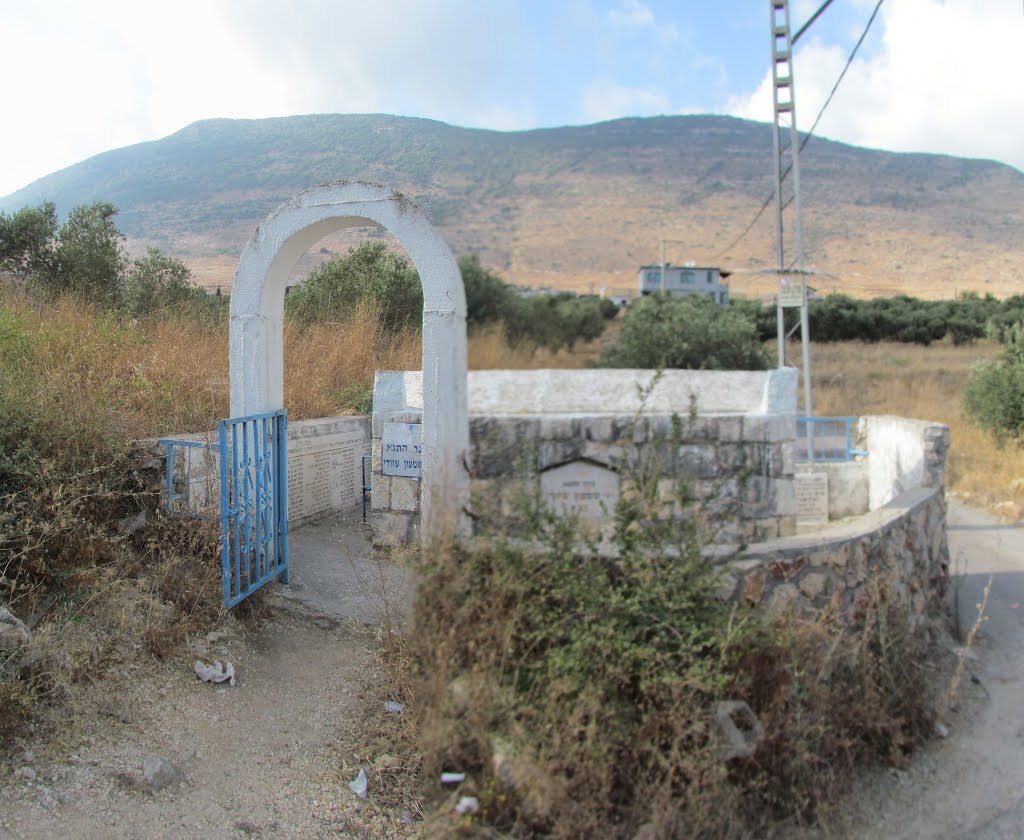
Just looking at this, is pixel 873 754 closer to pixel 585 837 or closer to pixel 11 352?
pixel 585 837

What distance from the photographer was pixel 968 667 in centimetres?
425

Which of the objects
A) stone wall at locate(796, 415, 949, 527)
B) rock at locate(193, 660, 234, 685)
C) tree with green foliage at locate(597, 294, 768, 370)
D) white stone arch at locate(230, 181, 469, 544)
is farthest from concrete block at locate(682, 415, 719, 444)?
tree with green foliage at locate(597, 294, 768, 370)

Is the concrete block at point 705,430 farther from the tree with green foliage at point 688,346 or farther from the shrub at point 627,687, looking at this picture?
the tree with green foliage at point 688,346

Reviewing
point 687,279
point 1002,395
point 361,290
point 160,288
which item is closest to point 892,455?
point 1002,395

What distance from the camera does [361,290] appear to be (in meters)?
11.1

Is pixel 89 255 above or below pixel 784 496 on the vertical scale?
above

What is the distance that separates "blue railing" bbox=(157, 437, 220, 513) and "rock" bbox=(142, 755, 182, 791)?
6.41 feet

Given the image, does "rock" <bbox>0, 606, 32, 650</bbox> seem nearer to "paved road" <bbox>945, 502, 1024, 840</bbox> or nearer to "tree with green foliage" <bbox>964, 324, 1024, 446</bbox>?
"paved road" <bbox>945, 502, 1024, 840</bbox>

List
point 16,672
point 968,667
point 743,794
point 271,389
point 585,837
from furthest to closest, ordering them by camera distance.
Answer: point 271,389, point 968,667, point 16,672, point 743,794, point 585,837

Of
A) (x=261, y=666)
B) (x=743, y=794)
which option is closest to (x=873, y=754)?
(x=743, y=794)

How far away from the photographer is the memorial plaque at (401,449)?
18.8ft

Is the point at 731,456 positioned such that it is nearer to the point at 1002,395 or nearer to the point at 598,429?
the point at 598,429

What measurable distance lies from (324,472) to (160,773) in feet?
12.9

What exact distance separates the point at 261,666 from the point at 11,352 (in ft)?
12.3
